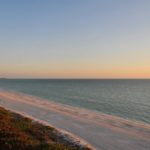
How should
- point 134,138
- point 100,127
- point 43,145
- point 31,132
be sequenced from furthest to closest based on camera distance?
point 100,127, point 134,138, point 31,132, point 43,145

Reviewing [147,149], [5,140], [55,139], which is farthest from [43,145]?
[147,149]

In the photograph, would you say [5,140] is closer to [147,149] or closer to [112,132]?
[147,149]

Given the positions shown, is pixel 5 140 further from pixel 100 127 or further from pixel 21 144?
pixel 100 127

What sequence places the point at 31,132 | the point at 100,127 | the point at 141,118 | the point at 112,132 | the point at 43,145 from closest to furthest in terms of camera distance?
the point at 43,145
the point at 31,132
the point at 112,132
the point at 100,127
the point at 141,118

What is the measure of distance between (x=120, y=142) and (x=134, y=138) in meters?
1.99

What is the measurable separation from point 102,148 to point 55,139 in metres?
2.65

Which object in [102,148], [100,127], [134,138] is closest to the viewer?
[102,148]

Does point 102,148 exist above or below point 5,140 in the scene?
below

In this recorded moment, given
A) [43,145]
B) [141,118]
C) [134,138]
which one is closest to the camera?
[43,145]

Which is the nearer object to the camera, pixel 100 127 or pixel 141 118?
pixel 100 127

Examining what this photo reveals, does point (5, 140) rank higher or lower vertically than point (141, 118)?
higher

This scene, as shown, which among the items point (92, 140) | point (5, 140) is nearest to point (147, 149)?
point (92, 140)

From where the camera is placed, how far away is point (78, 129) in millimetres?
20016

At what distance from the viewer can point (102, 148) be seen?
47.3 ft
